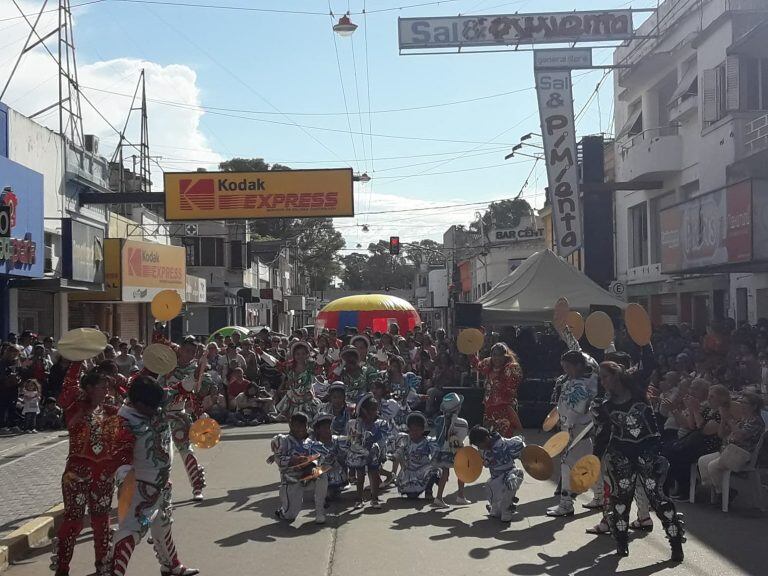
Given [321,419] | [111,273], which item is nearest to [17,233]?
[111,273]

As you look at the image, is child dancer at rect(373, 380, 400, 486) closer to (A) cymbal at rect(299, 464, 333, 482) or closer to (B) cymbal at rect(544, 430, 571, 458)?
(A) cymbal at rect(299, 464, 333, 482)

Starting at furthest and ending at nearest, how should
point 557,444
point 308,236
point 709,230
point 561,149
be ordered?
1. point 308,236
2. point 561,149
3. point 709,230
4. point 557,444

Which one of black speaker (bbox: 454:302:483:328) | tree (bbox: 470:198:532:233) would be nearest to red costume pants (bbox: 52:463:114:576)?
black speaker (bbox: 454:302:483:328)

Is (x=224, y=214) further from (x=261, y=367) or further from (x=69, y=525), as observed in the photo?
(x=69, y=525)

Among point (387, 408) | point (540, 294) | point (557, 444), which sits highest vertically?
point (540, 294)

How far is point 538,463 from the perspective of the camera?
780 cm

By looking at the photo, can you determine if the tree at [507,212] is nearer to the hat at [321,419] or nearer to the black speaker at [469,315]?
the black speaker at [469,315]

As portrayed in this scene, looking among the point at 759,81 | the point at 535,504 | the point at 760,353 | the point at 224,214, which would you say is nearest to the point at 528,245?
the point at 224,214

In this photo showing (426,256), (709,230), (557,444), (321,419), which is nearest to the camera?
(557,444)

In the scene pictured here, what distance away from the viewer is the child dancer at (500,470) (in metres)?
8.22

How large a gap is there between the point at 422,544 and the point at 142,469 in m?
2.60

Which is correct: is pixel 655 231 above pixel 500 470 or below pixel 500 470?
above

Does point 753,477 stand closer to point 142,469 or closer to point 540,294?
point 142,469

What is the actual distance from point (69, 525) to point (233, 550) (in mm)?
1572
